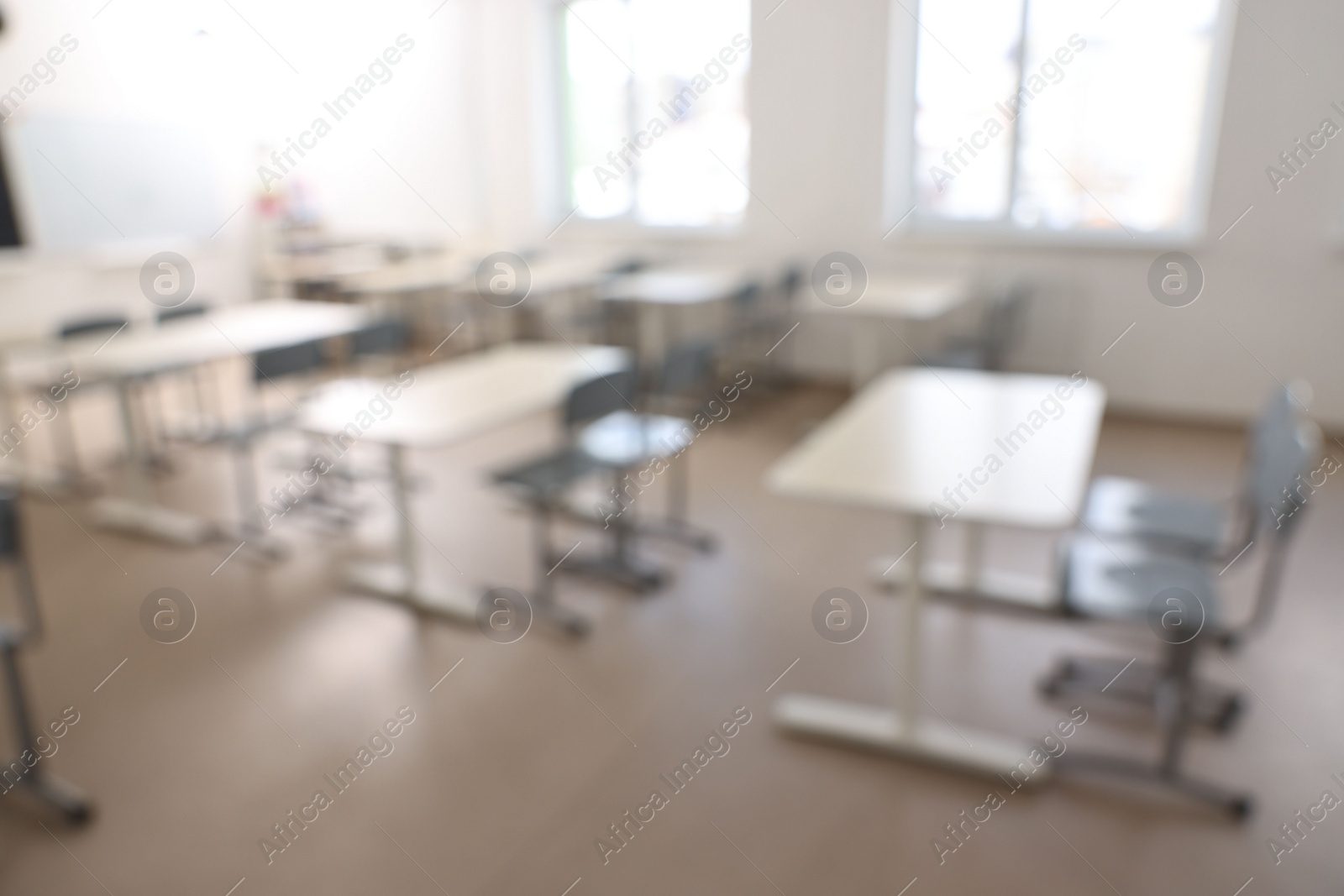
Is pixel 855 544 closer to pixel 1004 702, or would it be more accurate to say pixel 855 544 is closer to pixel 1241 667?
pixel 1004 702

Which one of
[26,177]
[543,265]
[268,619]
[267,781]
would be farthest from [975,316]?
[26,177]

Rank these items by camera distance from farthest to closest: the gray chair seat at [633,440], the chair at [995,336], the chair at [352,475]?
the chair at [995,336] < the chair at [352,475] < the gray chair seat at [633,440]

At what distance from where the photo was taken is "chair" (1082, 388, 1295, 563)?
2480mm

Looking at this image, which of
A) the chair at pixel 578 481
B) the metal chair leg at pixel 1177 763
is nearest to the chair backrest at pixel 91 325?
the chair at pixel 578 481

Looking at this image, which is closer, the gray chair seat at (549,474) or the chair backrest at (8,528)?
the chair backrest at (8,528)

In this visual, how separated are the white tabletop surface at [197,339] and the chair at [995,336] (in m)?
3.25

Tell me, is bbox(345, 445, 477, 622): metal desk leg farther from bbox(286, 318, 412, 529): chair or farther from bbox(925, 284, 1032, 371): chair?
bbox(925, 284, 1032, 371): chair

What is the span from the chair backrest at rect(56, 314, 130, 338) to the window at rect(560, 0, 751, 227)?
3.52m

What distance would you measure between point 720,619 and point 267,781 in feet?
4.94

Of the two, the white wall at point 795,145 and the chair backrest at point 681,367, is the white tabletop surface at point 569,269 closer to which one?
the white wall at point 795,145

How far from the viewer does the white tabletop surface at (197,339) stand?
3.82 metres

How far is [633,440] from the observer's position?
3514 mm

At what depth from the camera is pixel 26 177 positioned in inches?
235

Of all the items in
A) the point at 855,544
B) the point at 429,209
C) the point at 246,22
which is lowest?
the point at 855,544
